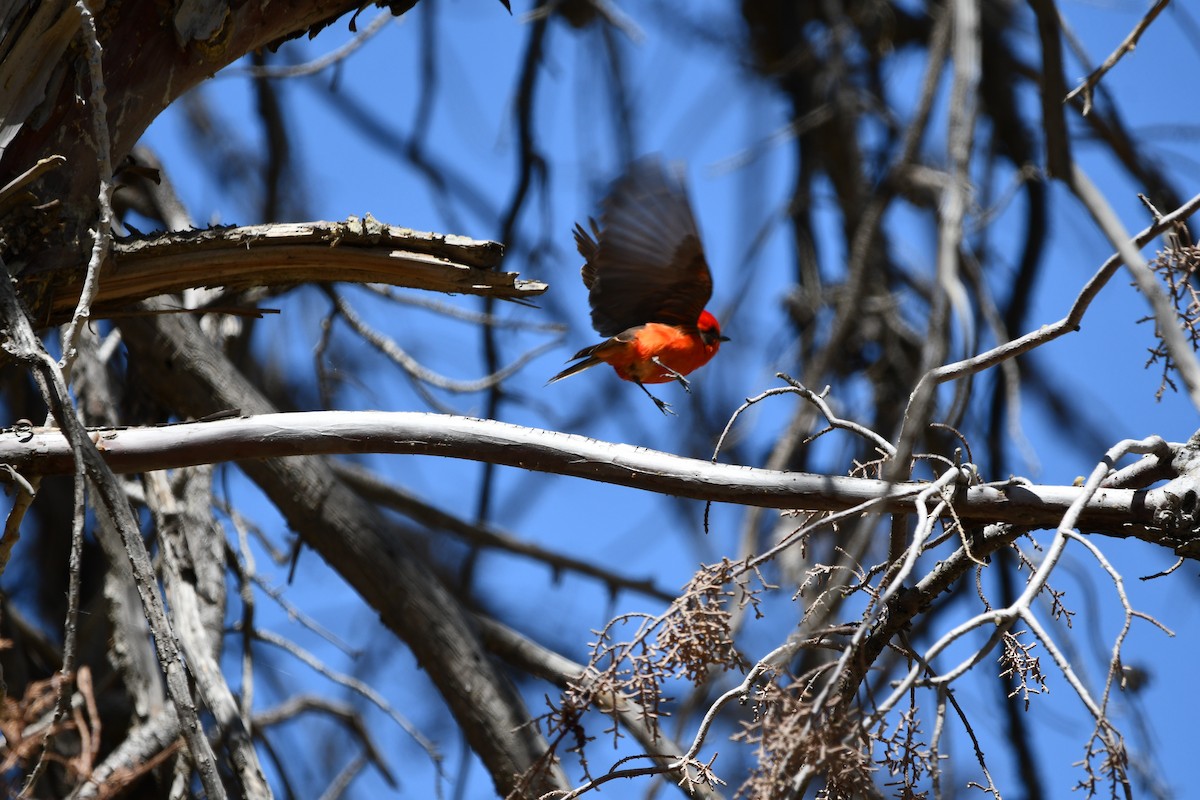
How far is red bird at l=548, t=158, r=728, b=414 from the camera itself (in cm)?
362

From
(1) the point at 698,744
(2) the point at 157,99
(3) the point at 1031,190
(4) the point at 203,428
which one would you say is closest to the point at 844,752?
(1) the point at 698,744

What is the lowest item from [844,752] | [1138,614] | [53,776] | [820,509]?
[844,752]

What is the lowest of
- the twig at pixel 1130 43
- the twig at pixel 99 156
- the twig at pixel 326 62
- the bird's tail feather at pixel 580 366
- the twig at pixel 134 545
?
the twig at pixel 134 545

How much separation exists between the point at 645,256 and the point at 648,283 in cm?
12

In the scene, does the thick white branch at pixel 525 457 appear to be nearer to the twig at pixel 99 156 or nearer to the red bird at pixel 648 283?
the twig at pixel 99 156

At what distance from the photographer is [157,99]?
2236 millimetres

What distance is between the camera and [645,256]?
3.76 meters

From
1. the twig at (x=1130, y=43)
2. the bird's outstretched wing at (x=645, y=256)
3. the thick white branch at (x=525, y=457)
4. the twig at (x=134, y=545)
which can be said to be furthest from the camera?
the bird's outstretched wing at (x=645, y=256)

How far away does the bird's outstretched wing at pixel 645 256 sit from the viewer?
3609 millimetres

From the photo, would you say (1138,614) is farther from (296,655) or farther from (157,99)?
(296,655)

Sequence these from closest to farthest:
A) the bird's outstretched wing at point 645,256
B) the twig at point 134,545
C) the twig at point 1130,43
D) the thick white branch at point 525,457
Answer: the twig at point 134,545 < the thick white branch at point 525,457 < the twig at point 1130,43 < the bird's outstretched wing at point 645,256

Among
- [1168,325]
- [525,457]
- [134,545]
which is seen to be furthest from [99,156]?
[1168,325]

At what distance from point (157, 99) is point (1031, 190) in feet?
11.0

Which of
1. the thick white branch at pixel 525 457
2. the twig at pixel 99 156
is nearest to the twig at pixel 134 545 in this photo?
the twig at pixel 99 156
